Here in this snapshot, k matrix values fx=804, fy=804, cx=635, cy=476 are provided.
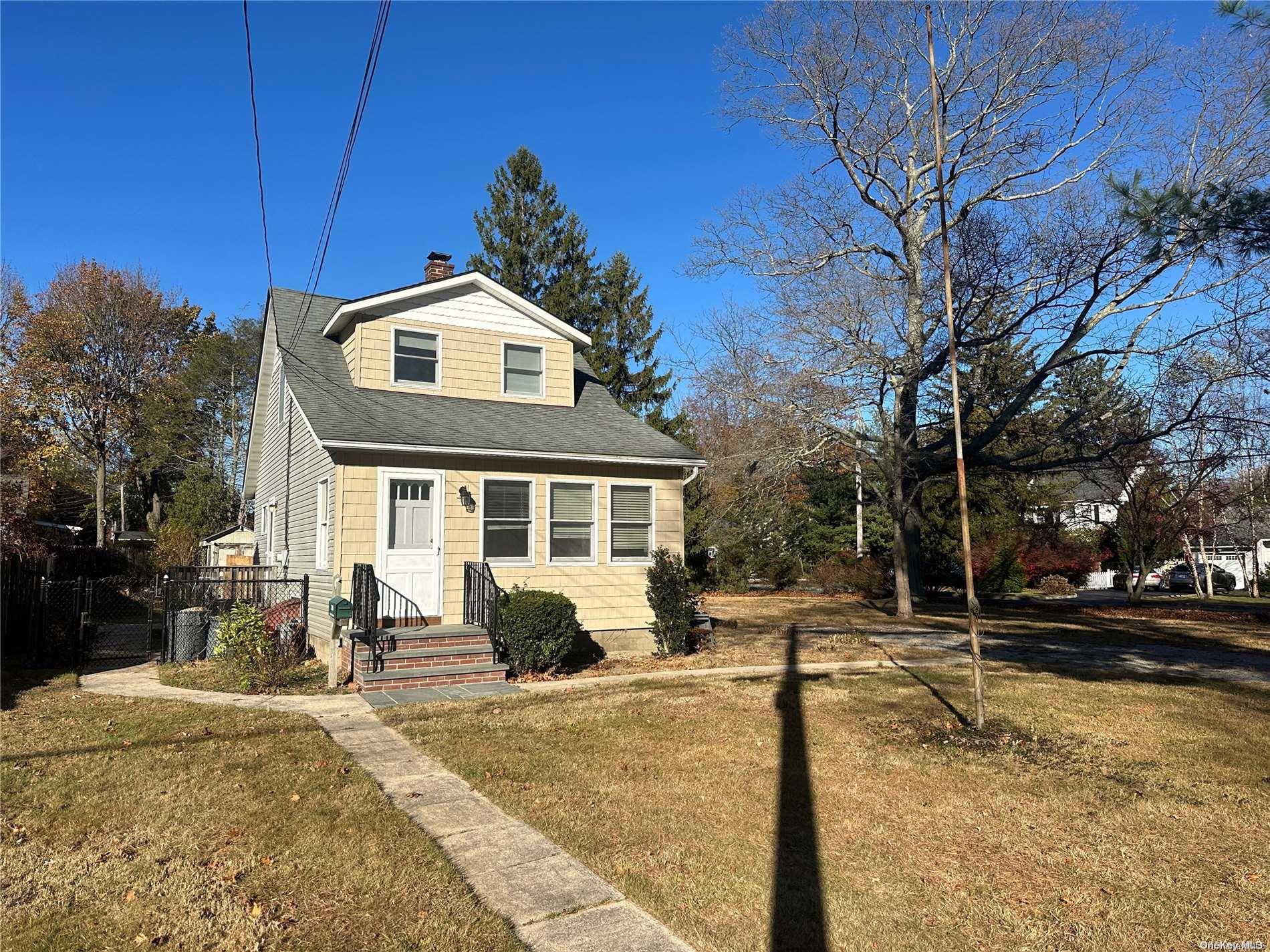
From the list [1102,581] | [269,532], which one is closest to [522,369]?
[269,532]

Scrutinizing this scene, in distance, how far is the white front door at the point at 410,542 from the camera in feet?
37.9

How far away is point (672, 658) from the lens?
498 inches

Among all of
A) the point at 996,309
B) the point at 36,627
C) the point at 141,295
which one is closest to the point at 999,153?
the point at 996,309

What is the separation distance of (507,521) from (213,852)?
8.00 m

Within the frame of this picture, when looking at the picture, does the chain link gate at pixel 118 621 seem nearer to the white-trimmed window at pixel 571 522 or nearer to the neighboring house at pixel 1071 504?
the white-trimmed window at pixel 571 522

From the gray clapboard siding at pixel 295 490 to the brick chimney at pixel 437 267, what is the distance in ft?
10.1

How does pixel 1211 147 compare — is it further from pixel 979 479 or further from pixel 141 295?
pixel 141 295

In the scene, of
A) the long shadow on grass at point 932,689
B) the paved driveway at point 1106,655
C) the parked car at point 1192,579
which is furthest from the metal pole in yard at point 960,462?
the parked car at point 1192,579

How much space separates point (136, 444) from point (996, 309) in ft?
118

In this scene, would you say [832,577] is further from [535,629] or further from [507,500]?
[535,629]

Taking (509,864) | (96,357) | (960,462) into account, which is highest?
(96,357)

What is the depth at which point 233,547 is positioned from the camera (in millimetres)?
23797

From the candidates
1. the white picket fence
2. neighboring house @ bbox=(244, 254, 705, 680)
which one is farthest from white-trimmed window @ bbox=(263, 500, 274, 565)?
the white picket fence

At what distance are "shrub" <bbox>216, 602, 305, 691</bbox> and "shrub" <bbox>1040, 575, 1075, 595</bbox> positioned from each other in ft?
99.8
